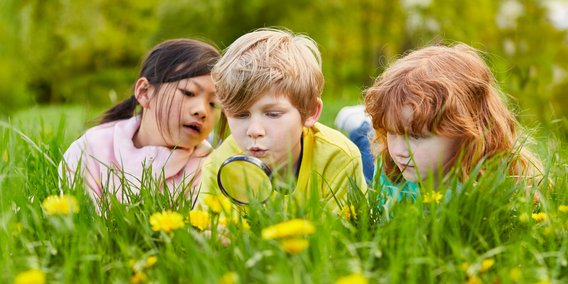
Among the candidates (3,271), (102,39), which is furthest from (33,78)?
(3,271)

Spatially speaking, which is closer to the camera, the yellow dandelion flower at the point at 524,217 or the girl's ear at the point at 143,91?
the yellow dandelion flower at the point at 524,217

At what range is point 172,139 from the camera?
3.24m

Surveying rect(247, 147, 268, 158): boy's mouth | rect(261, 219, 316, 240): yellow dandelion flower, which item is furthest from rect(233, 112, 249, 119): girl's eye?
rect(261, 219, 316, 240): yellow dandelion flower

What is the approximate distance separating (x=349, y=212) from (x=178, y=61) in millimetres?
1502

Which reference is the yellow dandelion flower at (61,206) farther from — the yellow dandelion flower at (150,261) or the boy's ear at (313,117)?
the boy's ear at (313,117)

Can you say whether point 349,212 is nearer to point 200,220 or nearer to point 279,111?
point 200,220

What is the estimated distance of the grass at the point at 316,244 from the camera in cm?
158

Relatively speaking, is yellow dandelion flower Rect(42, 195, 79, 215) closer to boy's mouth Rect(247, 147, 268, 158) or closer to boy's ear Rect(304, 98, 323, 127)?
boy's mouth Rect(247, 147, 268, 158)

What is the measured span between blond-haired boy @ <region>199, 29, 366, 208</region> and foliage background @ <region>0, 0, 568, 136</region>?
12406 mm

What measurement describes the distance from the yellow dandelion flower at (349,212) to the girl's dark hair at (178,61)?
1.30m

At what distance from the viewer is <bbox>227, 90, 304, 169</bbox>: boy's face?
2.49 metres

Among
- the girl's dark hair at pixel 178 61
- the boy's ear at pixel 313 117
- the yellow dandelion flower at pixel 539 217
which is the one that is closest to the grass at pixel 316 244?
the yellow dandelion flower at pixel 539 217

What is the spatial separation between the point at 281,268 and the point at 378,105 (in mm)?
1315

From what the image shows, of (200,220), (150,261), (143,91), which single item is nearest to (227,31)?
(143,91)
